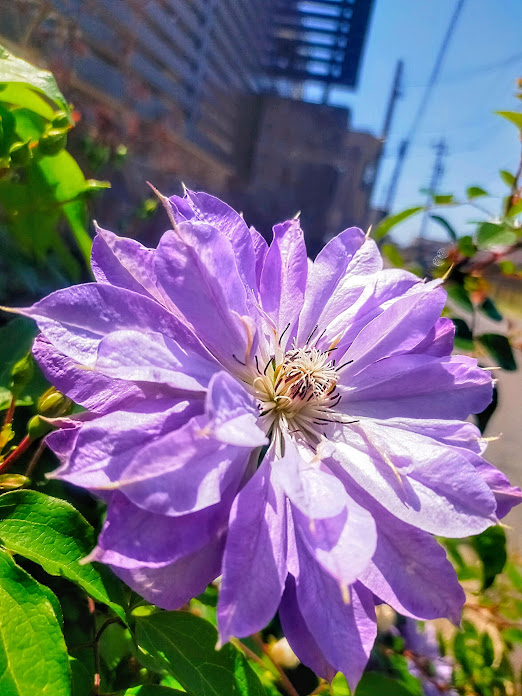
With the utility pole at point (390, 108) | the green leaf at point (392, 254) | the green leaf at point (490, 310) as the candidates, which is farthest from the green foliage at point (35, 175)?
the utility pole at point (390, 108)

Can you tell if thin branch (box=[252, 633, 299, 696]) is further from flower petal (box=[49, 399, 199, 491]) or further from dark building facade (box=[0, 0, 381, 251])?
dark building facade (box=[0, 0, 381, 251])

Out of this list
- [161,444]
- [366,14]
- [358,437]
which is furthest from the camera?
[366,14]

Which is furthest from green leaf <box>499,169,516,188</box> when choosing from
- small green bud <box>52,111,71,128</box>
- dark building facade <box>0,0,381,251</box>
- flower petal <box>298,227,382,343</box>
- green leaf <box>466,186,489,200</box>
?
dark building facade <box>0,0,381,251</box>

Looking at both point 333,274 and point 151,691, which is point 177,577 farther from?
point 333,274

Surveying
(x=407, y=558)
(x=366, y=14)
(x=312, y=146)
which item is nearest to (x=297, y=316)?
(x=407, y=558)

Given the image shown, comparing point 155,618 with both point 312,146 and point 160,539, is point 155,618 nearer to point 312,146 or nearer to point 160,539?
point 160,539

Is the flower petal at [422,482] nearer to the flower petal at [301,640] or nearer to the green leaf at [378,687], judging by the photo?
the flower petal at [301,640]
